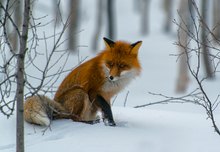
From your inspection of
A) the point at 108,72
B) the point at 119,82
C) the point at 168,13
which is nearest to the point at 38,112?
the point at 108,72

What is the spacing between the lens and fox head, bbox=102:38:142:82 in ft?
21.7

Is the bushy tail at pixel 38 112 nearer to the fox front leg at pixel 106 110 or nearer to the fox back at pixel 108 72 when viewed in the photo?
the fox back at pixel 108 72

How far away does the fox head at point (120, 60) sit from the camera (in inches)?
261

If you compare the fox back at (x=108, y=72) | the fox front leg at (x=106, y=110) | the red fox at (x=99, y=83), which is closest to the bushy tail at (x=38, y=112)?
the red fox at (x=99, y=83)

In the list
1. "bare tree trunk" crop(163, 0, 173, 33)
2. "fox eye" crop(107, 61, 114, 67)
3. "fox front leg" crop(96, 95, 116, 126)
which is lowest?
"fox front leg" crop(96, 95, 116, 126)

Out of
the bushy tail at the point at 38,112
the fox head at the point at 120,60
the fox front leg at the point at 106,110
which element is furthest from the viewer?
the fox head at the point at 120,60

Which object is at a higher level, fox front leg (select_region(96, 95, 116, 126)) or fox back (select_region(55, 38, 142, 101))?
fox back (select_region(55, 38, 142, 101))

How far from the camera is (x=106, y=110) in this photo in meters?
6.59

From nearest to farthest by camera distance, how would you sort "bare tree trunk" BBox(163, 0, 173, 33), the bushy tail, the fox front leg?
the bushy tail, the fox front leg, "bare tree trunk" BBox(163, 0, 173, 33)

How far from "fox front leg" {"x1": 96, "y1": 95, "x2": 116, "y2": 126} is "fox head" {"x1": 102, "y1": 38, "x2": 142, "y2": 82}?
318 mm

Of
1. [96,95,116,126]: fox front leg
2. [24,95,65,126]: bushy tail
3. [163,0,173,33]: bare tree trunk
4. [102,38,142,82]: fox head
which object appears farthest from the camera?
[163,0,173,33]: bare tree trunk

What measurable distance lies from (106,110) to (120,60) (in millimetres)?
662

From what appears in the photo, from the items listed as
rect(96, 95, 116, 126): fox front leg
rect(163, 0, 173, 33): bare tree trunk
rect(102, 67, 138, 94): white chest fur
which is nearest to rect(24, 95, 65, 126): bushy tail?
rect(96, 95, 116, 126): fox front leg

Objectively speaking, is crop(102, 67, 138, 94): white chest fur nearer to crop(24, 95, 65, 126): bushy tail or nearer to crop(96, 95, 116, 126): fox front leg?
crop(96, 95, 116, 126): fox front leg
